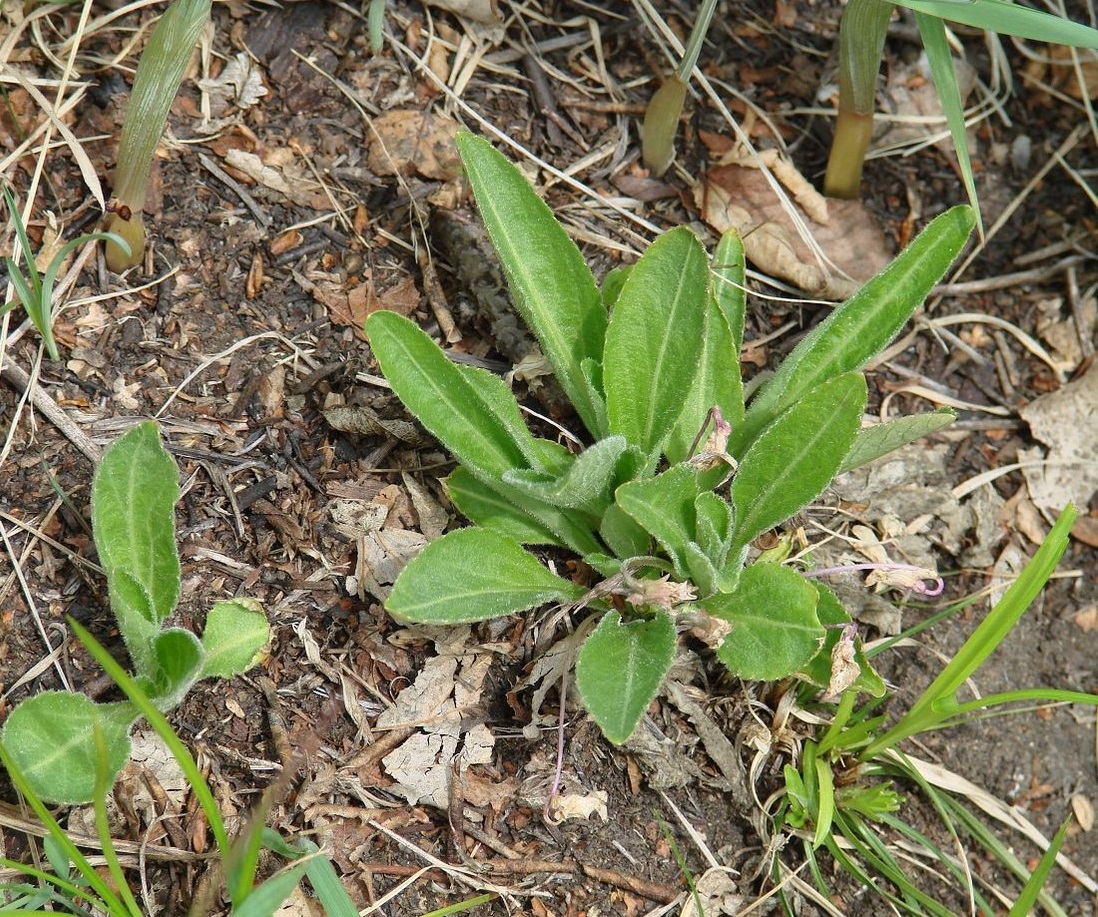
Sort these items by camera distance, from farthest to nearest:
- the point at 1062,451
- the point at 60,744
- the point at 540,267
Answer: the point at 1062,451, the point at 540,267, the point at 60,744

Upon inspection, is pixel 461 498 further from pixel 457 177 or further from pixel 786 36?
pixel 786 36

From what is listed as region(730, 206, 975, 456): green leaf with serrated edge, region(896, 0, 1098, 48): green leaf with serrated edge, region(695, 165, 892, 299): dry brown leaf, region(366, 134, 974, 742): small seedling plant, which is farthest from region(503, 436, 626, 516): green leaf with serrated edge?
region(896, 0, 1098, 48): green leaf with serrated edge

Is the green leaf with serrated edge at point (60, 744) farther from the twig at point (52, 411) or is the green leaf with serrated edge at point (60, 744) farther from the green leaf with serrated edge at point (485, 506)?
the green leaf with serrated edge at point (485, 506)

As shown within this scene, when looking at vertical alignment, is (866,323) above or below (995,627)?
above

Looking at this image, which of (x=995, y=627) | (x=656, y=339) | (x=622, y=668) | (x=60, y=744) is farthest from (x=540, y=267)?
(x=60, y=744)

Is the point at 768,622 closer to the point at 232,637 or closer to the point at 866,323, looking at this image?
the point at 866,323

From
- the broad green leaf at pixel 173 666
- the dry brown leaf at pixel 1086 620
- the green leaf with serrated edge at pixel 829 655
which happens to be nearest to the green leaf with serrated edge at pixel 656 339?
the green leaf with serrated edge at pixel 829 655

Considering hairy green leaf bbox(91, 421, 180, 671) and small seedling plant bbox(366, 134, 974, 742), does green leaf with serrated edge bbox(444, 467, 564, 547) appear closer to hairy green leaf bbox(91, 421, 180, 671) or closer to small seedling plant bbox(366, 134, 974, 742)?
small seedling plant bbox(366, 134, 974, 742)
